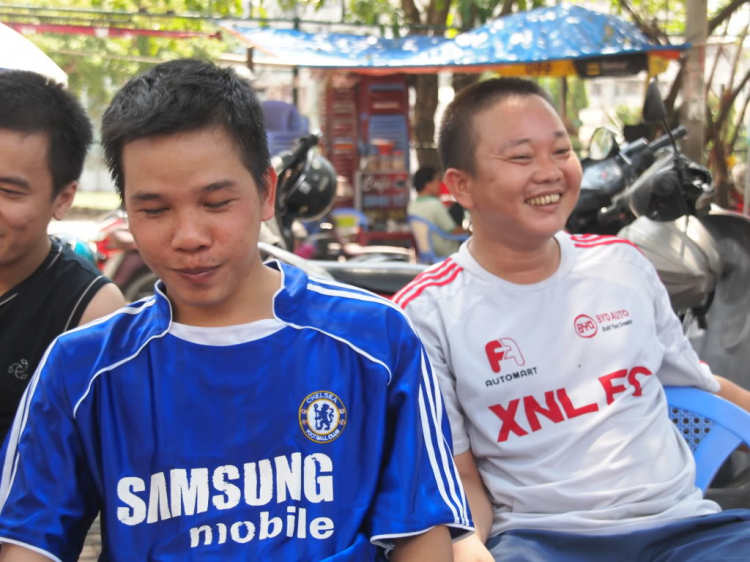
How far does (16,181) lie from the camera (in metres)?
1.99

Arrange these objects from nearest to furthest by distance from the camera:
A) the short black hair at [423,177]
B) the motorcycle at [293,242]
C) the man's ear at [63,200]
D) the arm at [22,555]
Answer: the arm at [22,555] → the man's ear at [63,200] → the motorcycle at [293,242] → the short black hair at [423,177]

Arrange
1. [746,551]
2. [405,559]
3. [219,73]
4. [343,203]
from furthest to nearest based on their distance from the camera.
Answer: [343,203], [746,551], [219,73], [405,559]

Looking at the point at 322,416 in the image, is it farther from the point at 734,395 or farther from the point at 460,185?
the point at 734,395

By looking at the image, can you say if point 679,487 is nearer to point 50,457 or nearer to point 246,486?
point 246,486

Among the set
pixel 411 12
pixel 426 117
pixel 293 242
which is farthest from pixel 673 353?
pixel 411 12

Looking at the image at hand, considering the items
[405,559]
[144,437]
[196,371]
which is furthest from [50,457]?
[405,559]

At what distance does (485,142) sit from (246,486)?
1142 millimetres

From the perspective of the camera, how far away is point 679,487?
211cm

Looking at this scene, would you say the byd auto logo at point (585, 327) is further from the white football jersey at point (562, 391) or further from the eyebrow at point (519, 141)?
the eyebrow at point (519, 141)

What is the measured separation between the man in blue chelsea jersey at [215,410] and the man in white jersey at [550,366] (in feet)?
1.50

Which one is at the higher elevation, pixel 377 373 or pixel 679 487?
pixel 377 373

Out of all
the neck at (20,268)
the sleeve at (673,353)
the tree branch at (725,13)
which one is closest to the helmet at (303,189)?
the neck at (20,268)

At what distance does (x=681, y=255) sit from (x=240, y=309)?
8.39ft

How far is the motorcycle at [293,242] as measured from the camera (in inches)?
173
